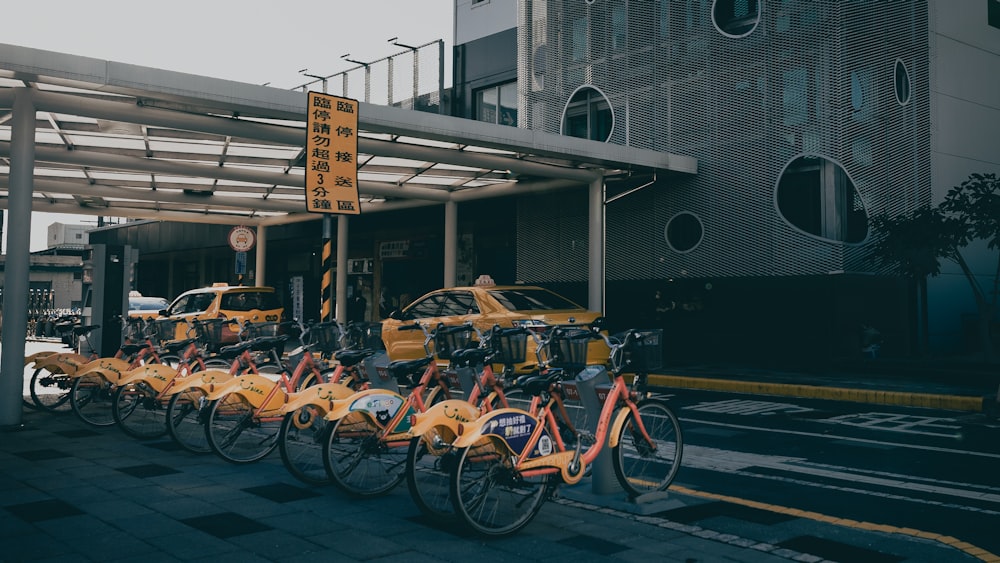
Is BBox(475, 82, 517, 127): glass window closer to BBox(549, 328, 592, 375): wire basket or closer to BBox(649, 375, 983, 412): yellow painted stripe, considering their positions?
BBox(649, 375, 983, 412): yellow painted stripe

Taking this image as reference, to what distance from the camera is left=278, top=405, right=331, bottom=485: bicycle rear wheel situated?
621 centimetres

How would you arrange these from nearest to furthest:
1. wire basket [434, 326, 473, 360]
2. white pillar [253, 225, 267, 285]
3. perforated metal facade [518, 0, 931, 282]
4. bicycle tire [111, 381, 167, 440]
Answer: wire basket [434, 326, 473, 360]
bicycle tire [111, 381, 167, 440]
perforated metal facade [518, 0, 931, 282]
white pillar [253, 225, 267, 285]

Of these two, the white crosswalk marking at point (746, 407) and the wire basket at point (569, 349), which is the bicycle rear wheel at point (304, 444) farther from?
the white crosswalk marking at point (746, 407)

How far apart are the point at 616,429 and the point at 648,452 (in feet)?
1.57

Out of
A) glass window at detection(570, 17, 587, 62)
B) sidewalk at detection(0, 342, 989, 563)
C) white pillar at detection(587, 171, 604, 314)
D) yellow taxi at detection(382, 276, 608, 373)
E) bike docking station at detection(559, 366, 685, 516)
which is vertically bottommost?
Answer: sidewalk at detection(0, 342, 989, 563)

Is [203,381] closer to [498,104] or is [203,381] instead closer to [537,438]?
[537,438]

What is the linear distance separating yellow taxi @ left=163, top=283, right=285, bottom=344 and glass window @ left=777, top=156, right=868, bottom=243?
11.7 m

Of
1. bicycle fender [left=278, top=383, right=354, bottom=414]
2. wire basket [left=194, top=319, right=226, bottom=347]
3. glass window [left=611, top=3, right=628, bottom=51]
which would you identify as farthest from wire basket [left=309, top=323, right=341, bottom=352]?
glass window [left=611, top=3, right=628, bottom=51]

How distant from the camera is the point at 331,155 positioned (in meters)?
10.2

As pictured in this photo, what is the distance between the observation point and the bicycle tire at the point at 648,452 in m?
5.74

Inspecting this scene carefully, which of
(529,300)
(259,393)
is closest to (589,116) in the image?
(529,300)

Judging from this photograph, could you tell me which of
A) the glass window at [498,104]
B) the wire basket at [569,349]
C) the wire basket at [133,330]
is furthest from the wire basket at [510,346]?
the glass window at [498,104]

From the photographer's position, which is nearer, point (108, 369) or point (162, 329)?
point (108, 369)

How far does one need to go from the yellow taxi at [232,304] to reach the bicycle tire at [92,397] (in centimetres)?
1023
